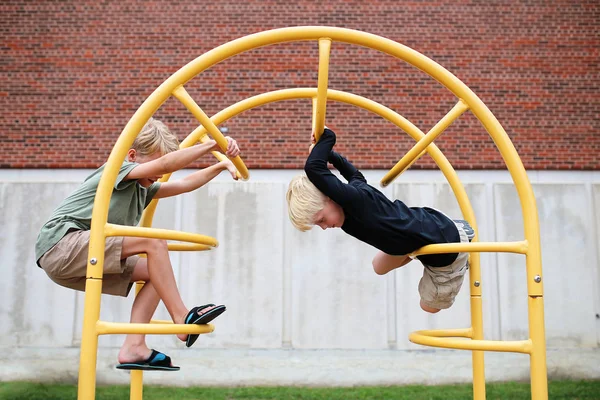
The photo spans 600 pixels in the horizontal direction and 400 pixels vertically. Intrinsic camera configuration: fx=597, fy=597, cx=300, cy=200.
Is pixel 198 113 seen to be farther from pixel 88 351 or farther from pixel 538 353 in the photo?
pixel 538 353

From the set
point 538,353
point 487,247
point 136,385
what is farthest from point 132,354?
point 538,353

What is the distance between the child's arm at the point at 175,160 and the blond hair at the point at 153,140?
0.86 feet

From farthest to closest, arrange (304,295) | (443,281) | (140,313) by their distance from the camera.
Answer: (304,295), (443,281), (140,313)

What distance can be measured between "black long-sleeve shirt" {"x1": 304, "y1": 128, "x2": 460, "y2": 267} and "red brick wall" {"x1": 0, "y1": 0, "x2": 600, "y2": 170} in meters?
4.08

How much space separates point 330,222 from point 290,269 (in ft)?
13.0

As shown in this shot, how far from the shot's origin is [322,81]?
7.61 ft

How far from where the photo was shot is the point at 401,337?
20.6 ft

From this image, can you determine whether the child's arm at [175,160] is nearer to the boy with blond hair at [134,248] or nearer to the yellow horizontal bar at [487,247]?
the boy with blond hair at [134,248]

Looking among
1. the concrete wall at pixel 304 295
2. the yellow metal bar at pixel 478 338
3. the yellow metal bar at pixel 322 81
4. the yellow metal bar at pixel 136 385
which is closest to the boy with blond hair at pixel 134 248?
the yellow metal bar at pixel 322 81

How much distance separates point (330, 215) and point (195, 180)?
685mm

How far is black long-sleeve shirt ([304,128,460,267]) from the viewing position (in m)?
2.33

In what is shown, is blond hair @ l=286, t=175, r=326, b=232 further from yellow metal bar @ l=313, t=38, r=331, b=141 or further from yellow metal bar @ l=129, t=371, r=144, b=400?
yellow metal bar @ l=129, t=371, r=144, b=400

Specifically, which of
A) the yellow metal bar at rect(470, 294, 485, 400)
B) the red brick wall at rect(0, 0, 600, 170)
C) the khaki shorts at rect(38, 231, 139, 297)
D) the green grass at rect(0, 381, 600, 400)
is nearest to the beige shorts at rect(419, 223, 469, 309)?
the yellow metal bar at rect(470, 294, 485, 400)

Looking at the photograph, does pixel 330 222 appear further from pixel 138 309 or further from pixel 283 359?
pixel 283 359
